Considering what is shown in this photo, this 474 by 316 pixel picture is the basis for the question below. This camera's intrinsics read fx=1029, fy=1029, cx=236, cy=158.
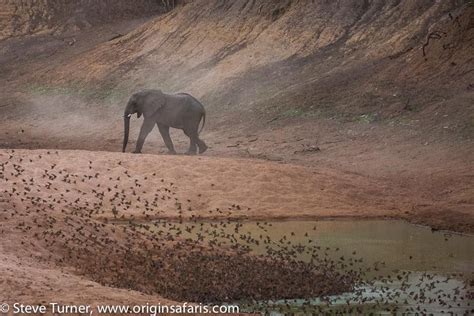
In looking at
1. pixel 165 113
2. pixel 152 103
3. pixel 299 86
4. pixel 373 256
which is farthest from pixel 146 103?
pixel 373 256

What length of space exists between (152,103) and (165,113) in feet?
2.63

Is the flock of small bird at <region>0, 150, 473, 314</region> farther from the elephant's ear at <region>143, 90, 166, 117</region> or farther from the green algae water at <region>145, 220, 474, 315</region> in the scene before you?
the elephant's ear at <region>143, 90, 166, 117</region>

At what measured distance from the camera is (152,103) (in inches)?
1363

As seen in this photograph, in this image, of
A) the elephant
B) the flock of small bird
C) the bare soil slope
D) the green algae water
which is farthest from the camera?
the elephant

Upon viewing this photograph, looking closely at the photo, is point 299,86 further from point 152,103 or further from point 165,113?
point 152,103

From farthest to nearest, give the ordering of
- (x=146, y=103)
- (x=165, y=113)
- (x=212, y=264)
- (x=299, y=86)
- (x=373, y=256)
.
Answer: (x=299, y=86), (x=165, y=113), (x=146, y=103), (x=373, y=256), (x=212, y=264)

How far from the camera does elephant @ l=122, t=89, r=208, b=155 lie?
34562 mm

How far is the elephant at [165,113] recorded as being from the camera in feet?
113

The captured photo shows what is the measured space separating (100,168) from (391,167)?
9703mm

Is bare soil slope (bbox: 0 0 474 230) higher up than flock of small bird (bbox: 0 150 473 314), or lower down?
lower down

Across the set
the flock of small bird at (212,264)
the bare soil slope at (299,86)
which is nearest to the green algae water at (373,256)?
the flock of small bird at (212,264)

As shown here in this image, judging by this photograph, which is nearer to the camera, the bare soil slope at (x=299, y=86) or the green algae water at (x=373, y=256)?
the green algae water at (x=373, y=256)

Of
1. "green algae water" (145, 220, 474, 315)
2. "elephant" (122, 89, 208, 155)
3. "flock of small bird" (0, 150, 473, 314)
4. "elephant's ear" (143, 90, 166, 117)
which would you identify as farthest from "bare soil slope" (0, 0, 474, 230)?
"flock of small bird" (0, 150, 473, 314)

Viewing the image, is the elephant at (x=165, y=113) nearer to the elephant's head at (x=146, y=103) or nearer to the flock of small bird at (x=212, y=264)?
the elephant's head at (x=146, y=103)
